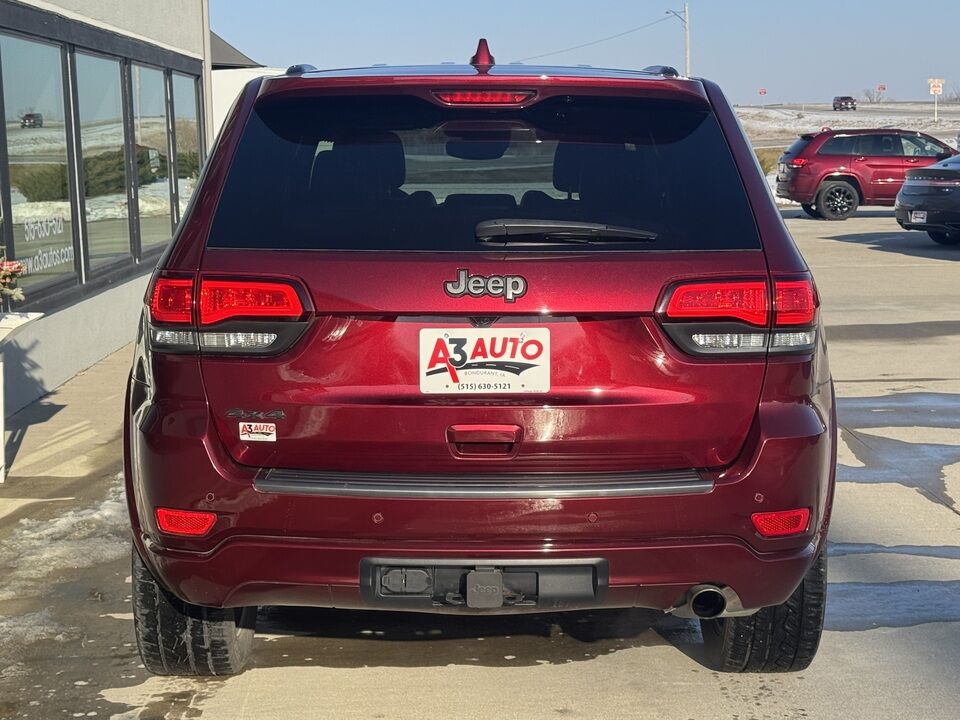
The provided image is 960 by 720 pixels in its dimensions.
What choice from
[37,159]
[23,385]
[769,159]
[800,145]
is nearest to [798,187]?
[800,145]

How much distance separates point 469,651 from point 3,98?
590cm

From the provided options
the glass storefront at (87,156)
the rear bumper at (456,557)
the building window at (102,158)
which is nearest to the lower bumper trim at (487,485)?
the rear bumper at (456,557)

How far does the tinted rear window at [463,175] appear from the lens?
3.38 m

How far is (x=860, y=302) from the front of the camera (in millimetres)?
13617

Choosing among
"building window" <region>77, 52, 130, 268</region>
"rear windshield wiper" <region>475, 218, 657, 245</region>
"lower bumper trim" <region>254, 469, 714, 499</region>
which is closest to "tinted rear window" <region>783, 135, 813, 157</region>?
"building window" <region>77, 52, 130, 268</region>

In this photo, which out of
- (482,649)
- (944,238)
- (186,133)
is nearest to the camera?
(482,649)

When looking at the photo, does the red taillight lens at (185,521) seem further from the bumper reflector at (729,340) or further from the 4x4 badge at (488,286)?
the bumper reflector at (729,340)

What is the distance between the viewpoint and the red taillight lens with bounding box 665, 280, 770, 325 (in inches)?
129

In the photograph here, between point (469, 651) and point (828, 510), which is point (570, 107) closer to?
point (828, 510)

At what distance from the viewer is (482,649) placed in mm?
4328

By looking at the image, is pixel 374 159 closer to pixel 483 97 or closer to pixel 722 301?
pixel 483 97

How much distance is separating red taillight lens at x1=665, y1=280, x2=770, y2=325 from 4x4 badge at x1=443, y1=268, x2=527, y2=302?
37 cm

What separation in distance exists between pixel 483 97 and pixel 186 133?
479 inches

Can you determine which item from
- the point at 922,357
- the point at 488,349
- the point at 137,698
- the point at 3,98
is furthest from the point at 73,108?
the point at 488,349
